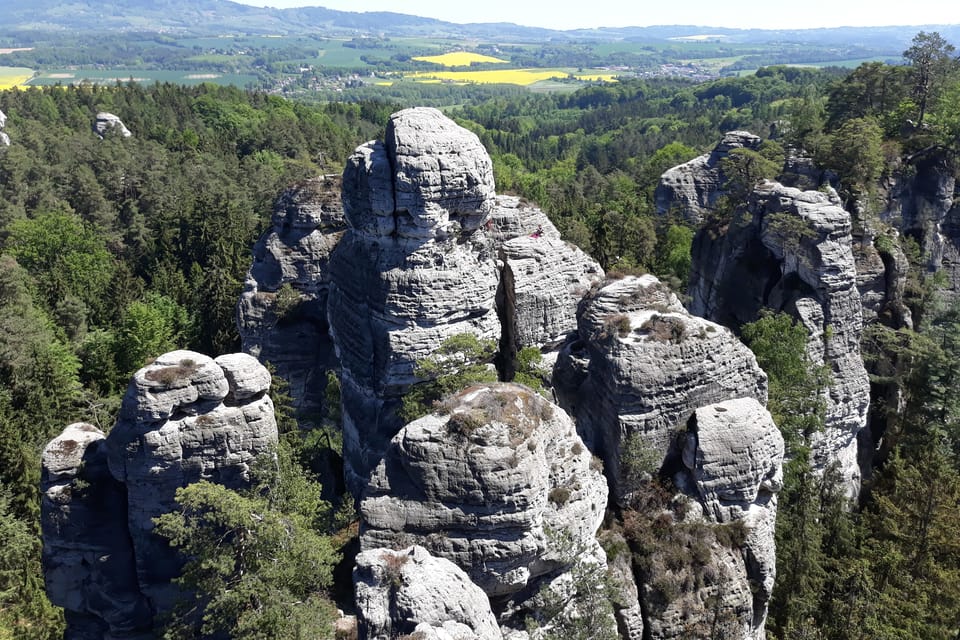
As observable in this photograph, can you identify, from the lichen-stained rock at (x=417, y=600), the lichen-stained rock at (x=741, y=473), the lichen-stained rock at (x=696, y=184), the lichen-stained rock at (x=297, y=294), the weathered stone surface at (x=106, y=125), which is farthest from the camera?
the weathered stone surface at (x=106, y=125)

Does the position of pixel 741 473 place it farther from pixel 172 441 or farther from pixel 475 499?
pixel 172 441

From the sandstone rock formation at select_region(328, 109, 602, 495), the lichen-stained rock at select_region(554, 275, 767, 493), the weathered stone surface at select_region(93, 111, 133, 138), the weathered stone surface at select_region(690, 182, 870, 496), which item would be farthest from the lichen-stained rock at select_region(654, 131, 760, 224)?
the weathered stone surface at select_region(93, 111, 133, 138)

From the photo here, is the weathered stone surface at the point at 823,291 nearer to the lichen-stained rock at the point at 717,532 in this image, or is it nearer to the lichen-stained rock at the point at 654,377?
the lichen-stained rock at the point at 654,377

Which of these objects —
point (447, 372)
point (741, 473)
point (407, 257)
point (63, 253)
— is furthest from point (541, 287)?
point (63, 253)

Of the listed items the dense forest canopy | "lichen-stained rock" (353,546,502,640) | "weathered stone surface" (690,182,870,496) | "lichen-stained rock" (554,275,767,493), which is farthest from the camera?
"weathered stone surface" (690,182,870,496)

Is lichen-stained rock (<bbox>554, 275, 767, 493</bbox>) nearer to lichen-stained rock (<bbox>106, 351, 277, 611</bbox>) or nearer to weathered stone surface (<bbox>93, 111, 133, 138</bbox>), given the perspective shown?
lichen-stained rock (<bbox>106, 351, 277, 611</bbox>)

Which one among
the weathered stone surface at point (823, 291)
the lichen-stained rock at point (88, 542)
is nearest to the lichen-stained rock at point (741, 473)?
the weathered stone surface at point (823, 291)

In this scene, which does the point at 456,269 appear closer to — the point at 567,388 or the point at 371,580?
the point at 567,388
